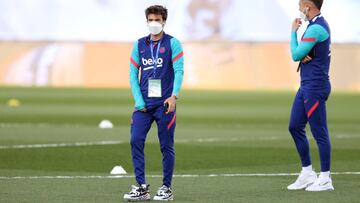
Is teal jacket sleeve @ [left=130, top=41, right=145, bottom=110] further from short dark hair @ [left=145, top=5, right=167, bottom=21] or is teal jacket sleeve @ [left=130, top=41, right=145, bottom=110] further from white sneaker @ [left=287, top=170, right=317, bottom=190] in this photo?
white sneaker @ [left=287, top=170, right=317, bottom=190]

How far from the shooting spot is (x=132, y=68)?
1179 centimetres

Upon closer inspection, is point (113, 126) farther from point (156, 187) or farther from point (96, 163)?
point (156, 187)

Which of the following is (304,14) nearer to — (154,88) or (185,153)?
(154,88)

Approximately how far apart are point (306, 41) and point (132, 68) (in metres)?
2.08

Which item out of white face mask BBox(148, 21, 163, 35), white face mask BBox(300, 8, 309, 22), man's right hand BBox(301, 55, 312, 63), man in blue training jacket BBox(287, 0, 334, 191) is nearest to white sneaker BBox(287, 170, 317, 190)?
man in blue training jacket BBox(287, 0, 334, 191)

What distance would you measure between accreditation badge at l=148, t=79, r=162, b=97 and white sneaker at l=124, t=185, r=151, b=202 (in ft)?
3.24

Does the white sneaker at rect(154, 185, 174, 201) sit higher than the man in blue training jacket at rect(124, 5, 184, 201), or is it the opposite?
the man in blue training jacket at rect(124, 5, 184, 201)

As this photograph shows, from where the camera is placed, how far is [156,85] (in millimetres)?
11719

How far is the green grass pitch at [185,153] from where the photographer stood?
12125 millimetres

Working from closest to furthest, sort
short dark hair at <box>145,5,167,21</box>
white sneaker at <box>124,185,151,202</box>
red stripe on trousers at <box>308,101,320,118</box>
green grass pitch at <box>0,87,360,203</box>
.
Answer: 1. white sneaker at <box>124,185,151,202</box>
2. short dark hair at <box>145,5,167,21</box>
3. green grass pitch at <box>0,87,360,203</box>
4. red stripe on trousers at <box>308,101,320,118</box>

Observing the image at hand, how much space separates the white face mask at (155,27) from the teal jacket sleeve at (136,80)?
0.28 meters

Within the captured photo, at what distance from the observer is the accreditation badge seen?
11.7 metres

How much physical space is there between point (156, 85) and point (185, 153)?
5.99m

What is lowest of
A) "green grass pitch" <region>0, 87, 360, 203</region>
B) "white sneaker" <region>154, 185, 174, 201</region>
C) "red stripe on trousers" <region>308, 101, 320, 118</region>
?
"green grass pitch" <region>0, 87, 360, 203</region>
